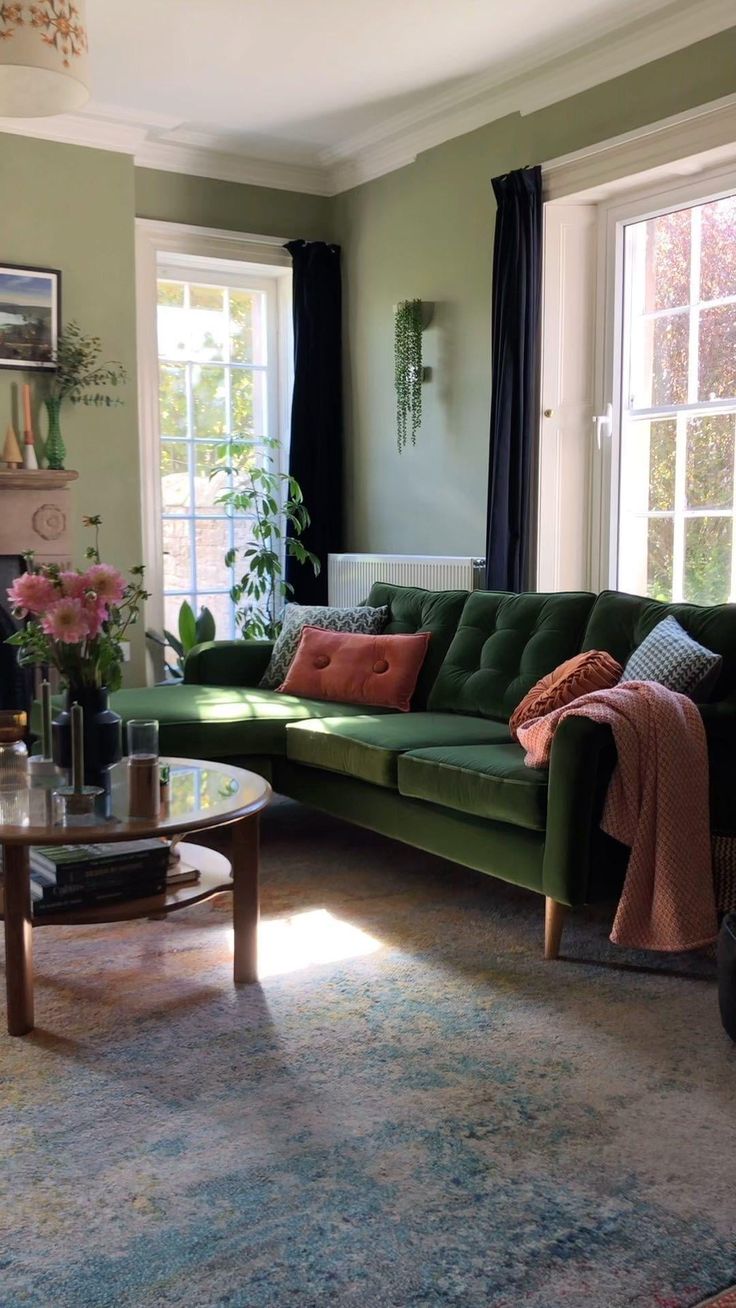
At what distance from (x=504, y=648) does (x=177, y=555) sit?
2543 millimetres

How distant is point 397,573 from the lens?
5527mm

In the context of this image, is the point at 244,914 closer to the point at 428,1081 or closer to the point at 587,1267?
the point at 428,1081

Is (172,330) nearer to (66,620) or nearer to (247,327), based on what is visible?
(247,327)

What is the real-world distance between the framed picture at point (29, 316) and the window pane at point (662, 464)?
2598 millimetres

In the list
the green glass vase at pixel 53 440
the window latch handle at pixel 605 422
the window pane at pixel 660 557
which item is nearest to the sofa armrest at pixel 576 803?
the window pane at pixel 660 557

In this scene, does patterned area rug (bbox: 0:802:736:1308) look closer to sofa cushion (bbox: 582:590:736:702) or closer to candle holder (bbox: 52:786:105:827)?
candle holder (bbox: 52:786:105:827)

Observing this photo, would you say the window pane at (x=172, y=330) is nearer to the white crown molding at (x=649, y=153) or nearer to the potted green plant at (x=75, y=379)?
the potted green plant at (x=75, y=379)

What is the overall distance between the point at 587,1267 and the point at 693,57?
381 cm

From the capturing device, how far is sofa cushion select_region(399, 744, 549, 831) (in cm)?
288

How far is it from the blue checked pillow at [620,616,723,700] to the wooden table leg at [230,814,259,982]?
107 centimetres

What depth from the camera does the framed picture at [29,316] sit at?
5035 millimetres

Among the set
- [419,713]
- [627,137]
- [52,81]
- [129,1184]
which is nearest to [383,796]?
[419,713]

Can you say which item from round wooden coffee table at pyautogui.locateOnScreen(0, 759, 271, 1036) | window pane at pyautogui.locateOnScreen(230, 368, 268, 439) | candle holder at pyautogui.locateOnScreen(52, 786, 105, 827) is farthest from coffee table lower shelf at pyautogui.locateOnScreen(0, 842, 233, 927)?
window pane at pyautogui.locateOnScreen(230, 368, 268, 439)

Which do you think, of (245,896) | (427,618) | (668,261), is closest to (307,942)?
(245,896)
